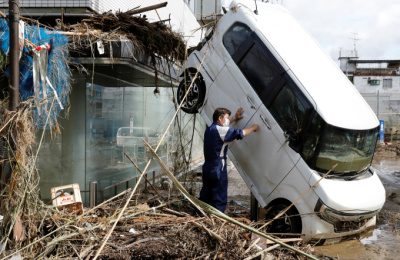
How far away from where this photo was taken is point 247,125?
7.04 meters

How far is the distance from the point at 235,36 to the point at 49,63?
312 cm

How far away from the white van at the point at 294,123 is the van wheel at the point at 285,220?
0.02 metres

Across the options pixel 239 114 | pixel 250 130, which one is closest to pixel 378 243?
pixel 250 130

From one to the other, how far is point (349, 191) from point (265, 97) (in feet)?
6.32

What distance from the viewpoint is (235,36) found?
7.36 metres

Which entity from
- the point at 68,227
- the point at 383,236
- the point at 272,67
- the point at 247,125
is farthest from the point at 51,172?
the point at 383,236

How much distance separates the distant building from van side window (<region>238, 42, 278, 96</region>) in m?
23.9

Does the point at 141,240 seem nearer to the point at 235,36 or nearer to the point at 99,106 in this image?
the point at 235,36

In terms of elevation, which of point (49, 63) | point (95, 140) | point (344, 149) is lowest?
point (95, 140)

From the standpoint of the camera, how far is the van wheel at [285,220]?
635 cm

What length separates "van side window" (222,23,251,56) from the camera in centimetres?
721

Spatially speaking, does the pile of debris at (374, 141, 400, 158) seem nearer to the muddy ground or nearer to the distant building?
the distant building

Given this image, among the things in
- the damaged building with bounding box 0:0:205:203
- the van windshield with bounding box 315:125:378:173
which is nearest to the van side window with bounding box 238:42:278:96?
the van windshield with bounding box 315:125:378:173

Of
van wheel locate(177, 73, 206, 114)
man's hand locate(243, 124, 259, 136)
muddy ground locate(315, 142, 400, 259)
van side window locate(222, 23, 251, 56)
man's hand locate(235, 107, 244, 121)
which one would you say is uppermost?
van side window locate(222, 23, 251, 56)
